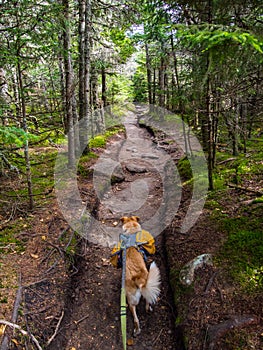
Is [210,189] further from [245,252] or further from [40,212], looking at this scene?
[40,212]

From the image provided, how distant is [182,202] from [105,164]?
4594mm

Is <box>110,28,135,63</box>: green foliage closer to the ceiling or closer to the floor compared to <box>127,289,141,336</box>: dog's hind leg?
closer to the ceiling

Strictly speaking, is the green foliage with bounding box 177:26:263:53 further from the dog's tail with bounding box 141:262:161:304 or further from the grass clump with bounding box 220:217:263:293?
the dog's tail with bounding box 141:262:161:304

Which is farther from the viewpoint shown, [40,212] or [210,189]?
[210,189]

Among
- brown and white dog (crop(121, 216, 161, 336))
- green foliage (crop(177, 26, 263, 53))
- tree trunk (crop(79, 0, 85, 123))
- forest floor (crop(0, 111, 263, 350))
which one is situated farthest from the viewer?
tree trunk (crop(79, 0, 85, 123))

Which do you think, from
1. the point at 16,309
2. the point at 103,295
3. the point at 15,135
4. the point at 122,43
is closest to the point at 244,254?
the point at 103,295

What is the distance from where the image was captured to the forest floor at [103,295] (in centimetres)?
362

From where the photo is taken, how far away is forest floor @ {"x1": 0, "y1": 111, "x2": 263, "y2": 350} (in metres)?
3.62

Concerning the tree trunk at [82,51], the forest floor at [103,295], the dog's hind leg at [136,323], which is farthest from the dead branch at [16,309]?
the tree trunk at [82,51]

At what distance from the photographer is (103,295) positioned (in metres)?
5.07

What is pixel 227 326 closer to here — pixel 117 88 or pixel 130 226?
pixel 130 226

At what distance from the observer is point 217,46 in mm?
3613

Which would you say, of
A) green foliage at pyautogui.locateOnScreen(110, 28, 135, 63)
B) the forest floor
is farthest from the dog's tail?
green foliage at pyautogui.locateOnScreen(110, 28, 135, 63)

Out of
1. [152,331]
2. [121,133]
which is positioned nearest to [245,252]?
[152,331]
